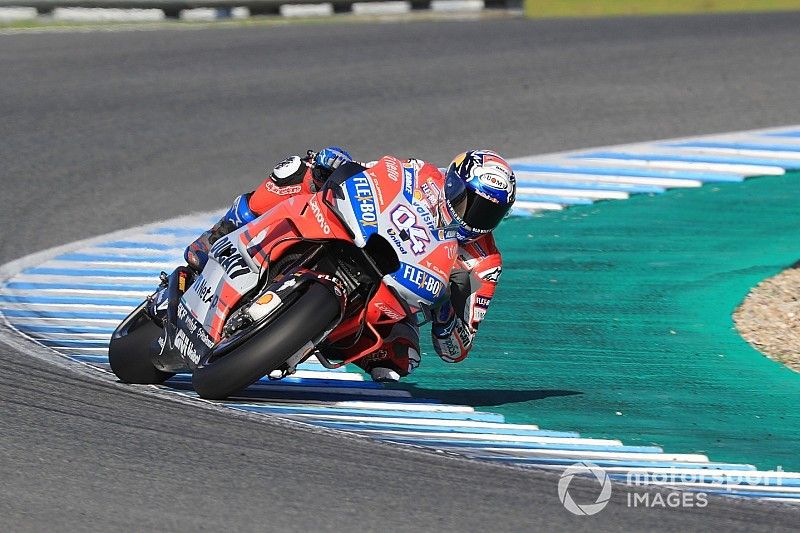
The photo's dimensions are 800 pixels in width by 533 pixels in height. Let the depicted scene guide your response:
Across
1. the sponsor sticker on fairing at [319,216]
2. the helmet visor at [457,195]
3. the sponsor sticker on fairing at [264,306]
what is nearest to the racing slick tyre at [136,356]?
the sponsor sticker on fairing at [264,306]

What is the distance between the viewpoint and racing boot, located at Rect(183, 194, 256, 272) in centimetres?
694

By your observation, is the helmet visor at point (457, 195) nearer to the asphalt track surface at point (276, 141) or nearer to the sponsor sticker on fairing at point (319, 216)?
the sponsor sticker on fairing at point (319, 216)

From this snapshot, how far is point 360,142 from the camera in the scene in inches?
512

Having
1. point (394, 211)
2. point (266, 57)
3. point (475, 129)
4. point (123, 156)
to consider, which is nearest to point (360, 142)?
point (475, 129)

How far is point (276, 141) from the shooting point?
13078 mm

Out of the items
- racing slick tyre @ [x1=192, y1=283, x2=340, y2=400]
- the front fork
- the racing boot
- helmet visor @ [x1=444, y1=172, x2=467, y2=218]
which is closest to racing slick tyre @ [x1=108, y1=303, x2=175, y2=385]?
the front fork

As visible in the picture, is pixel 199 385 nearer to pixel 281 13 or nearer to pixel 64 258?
pixel 64 258

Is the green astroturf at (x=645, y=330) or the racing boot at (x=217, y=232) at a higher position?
the racing boot at (x=217, y=232)

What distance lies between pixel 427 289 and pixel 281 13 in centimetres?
1300

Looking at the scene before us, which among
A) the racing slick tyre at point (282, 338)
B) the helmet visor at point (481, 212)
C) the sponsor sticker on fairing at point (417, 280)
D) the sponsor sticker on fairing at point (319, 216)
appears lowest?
the racing slick tyre at point (282, 338)

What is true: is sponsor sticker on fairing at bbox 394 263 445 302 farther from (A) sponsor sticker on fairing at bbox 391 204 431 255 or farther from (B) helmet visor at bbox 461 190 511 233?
(B) helmet visor at bbox 461 190 511 233

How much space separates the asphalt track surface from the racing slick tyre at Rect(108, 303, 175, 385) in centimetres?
13

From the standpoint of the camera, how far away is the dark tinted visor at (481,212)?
6.31 m

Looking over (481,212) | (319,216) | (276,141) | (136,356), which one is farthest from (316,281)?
(276,141)
